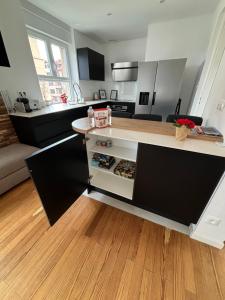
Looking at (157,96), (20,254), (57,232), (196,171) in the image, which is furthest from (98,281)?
(157,96)

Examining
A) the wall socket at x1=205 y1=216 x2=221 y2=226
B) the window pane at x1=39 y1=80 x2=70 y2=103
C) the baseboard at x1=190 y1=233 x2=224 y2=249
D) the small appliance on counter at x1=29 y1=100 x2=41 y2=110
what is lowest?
the baseboard at x1=190 y1=233 x2=224 y2=249

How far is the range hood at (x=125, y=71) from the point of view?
3553mm

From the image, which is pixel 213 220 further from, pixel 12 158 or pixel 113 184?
pixel 12 158

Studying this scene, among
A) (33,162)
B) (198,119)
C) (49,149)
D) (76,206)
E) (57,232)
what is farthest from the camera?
(198,119)

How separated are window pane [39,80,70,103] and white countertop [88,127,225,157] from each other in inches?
94.8

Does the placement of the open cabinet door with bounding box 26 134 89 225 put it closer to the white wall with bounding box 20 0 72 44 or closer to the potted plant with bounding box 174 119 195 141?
the potted plant with bounding box 174 119 195 141

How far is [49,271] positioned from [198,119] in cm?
232

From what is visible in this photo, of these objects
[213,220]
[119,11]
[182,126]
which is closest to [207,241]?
[213,220]

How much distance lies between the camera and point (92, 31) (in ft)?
10.6

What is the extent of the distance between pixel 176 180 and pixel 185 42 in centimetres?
342

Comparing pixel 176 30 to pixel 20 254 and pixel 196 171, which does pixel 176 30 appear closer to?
pixel 196 171

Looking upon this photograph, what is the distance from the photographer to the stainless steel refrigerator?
2.69 metres

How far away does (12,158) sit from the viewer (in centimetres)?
170

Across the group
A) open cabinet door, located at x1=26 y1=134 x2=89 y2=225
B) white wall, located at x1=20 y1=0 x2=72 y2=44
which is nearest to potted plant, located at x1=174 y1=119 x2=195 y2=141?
open cabinet door, located at x1=26 y1=134 x2=89 y2=225
